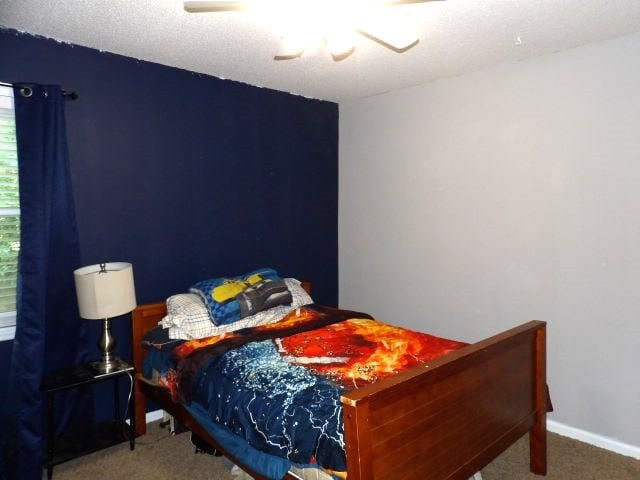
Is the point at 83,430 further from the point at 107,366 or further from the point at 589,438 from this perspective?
the point at 589,438

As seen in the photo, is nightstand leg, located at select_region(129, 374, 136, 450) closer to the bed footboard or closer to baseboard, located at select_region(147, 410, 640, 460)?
baseboard, located at select_region(147, 410, 640, 460)

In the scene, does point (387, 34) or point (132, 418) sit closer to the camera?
point (387, 34)

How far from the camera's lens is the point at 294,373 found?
2180 mm

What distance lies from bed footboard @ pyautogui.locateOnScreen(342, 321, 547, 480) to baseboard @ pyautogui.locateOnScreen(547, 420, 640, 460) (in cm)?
→ 62

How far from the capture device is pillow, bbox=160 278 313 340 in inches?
109

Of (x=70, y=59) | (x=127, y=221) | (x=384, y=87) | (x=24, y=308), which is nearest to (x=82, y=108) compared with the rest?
(x=70, y=59)

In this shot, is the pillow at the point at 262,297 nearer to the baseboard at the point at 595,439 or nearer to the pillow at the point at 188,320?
the pillow at the point at 188,320

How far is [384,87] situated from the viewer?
371 cm

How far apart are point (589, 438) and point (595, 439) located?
3 cm

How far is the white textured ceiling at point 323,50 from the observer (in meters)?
2.27

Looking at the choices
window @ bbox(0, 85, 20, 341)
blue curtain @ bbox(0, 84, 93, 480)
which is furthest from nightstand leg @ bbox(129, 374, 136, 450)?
window @ bbox(0, 85, 20, 341)

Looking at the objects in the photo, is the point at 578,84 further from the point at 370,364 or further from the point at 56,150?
the point at 56,150

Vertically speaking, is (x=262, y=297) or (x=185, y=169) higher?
(x=185, y=169)

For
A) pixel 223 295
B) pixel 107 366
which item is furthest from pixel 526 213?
pixel 107 366
